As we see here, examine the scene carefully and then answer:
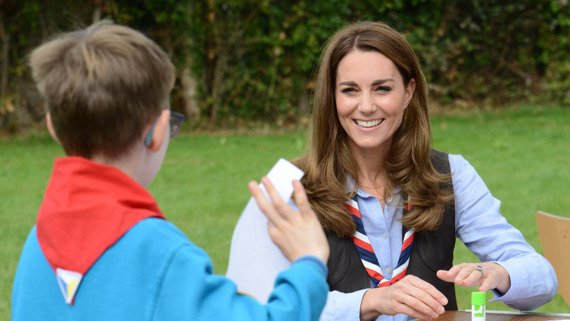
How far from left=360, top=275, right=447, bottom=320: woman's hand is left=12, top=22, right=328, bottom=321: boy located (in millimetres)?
716

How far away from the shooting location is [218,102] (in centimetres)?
1217

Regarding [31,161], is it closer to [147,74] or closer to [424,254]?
[424,254]

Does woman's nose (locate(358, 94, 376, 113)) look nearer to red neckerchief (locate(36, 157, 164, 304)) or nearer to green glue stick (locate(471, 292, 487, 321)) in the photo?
green glue stick (locate(471, 292, 487, 321))

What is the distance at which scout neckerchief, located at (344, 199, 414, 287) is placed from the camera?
2.61m

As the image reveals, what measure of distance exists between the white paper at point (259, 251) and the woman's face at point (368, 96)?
1113 mm

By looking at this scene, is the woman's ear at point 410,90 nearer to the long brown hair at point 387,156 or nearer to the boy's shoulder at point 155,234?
the long brown hair at point 387,156

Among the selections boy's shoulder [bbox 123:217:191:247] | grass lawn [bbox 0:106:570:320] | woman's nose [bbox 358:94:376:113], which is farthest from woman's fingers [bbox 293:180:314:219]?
grass lawn [bbox 0:106:570:320]

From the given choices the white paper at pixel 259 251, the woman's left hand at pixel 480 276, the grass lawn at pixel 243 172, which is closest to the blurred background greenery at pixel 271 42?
the grass lawn at pixel 243 172

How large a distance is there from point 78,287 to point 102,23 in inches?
23.5

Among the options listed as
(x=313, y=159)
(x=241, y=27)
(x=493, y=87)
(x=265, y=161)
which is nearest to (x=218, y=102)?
(x=241, y=27)

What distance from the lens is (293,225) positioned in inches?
63.0

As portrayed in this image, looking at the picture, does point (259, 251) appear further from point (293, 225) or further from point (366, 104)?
point (366, 104)

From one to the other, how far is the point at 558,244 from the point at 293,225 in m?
1.47

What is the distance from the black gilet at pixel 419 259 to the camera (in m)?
2.60
